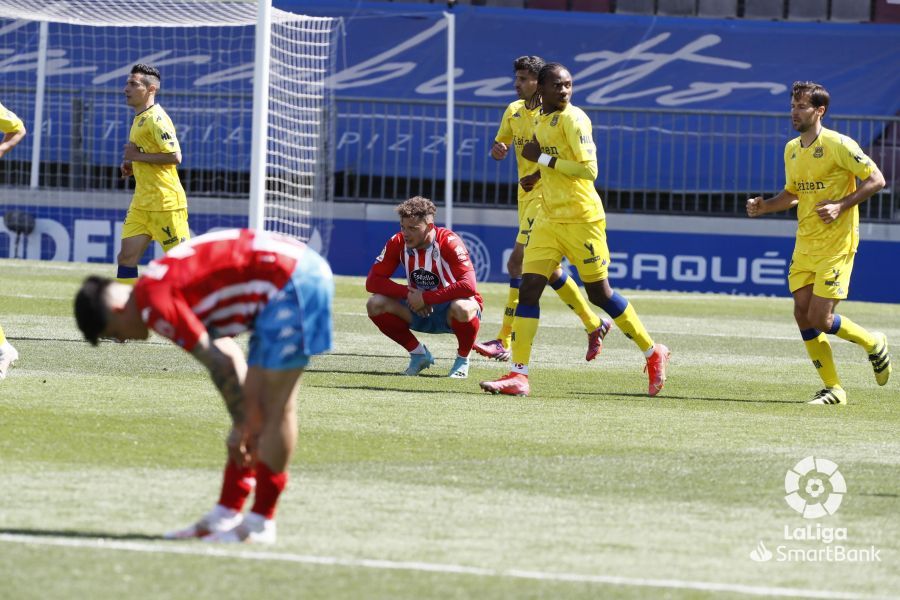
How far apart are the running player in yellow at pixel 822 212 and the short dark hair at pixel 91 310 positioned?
6738 mm

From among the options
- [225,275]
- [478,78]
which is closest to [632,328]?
[225,275]

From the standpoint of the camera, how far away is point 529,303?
1142 centimetres

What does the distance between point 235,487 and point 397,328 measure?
20.4ft

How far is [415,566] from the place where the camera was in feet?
18.9

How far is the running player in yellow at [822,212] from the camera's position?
1134 cm

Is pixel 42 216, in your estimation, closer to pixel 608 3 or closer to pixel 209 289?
pixel 608 3

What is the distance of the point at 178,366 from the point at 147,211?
2780mm

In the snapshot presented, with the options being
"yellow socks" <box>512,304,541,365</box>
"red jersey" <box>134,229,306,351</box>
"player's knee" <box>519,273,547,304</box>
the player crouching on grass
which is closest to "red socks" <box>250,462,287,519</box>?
"red jersey" <box>134,229,306,351</box>

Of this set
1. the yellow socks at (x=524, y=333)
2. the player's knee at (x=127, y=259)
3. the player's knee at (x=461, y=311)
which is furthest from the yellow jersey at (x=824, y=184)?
the player's knee at (x=127, y=259)

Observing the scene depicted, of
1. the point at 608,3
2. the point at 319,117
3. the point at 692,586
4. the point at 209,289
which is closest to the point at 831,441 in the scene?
the point at 692,586

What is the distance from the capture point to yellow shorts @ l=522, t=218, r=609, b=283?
1148 centimetres

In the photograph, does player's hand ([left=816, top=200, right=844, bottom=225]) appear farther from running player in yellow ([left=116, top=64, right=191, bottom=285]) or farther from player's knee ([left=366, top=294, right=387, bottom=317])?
running player in yellow ([left=116, top=64, right=191, bottom=285])

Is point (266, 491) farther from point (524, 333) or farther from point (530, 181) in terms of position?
point (530, 181)

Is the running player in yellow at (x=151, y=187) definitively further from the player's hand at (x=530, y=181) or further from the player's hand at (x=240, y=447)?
the player's hand at (x=240, y=447)
